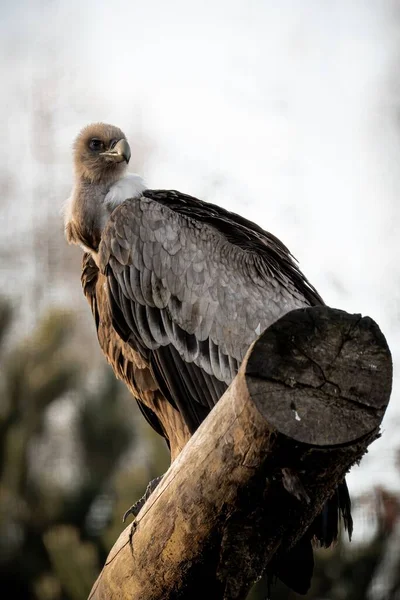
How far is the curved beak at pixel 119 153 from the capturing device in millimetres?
6207

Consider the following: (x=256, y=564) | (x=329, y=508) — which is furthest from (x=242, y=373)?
(x=329, y=508)

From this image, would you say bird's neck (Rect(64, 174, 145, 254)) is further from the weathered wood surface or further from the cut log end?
the cut log end

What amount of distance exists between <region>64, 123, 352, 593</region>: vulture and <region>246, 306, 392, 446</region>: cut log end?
234 cm

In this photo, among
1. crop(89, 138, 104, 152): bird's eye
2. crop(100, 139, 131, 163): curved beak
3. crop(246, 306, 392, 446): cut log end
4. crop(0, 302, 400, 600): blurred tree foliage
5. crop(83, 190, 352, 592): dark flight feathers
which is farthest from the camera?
crop(0, 302, 400, 600): blurred tree foliage

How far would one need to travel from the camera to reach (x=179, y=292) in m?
5.48

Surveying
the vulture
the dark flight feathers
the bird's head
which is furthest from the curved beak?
the dark flight feathers

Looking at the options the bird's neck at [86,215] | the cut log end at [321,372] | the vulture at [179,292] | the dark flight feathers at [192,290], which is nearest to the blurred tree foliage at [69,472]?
the bird's neck at [86,215]

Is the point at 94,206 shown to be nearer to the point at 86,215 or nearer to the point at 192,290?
the point at 86,215

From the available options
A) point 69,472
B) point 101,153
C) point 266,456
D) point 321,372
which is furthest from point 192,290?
point 69,472

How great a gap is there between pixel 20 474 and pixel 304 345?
8215mm

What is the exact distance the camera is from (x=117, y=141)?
6.45 m

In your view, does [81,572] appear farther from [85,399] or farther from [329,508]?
[329,508]

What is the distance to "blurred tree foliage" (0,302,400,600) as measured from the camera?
32.6 feet

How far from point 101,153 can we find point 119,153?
0.17 meters
